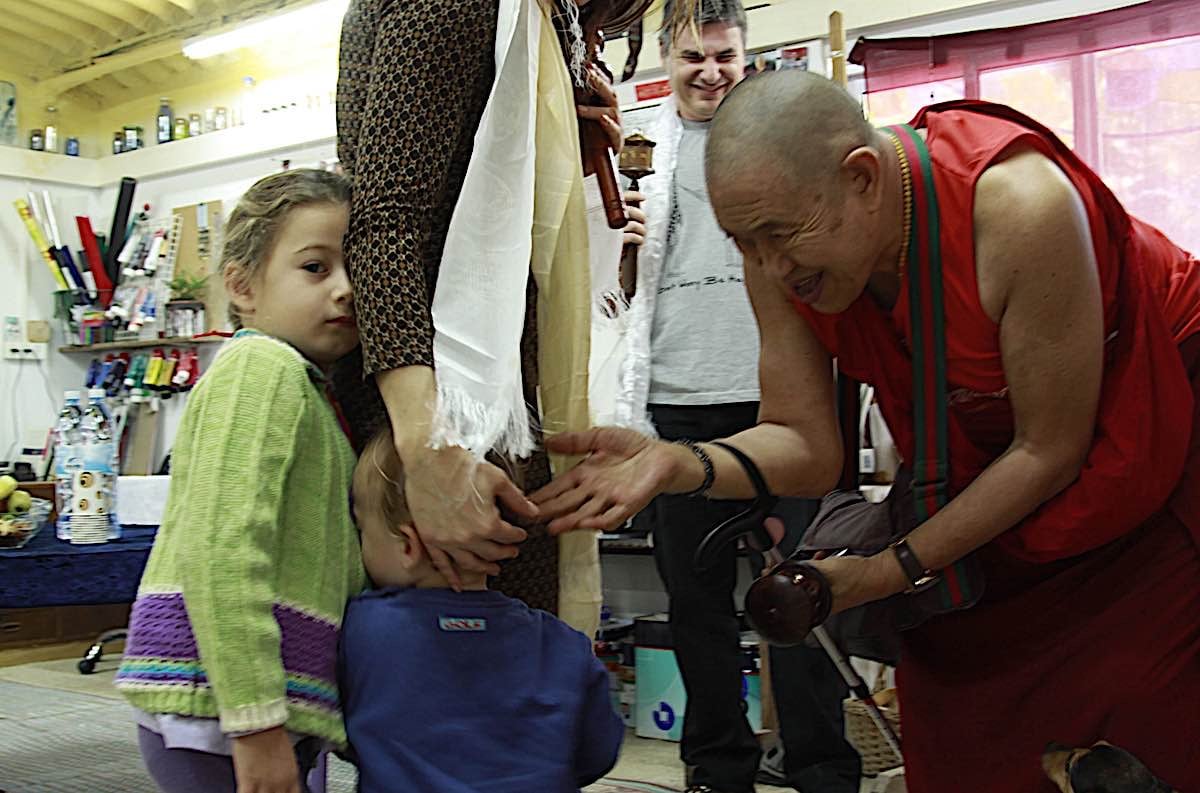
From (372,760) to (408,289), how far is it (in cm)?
48

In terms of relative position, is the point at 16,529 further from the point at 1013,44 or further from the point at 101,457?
the point at 1013,44

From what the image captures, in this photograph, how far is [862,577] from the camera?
55.4 inches

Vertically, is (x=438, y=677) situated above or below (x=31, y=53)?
below

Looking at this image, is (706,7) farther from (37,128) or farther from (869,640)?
(37,128)

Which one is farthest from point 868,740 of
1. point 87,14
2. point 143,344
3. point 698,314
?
point 87,14

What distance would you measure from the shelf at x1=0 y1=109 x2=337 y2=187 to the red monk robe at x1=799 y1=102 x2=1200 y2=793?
4.80 metres

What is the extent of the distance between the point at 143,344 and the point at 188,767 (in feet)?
18.0

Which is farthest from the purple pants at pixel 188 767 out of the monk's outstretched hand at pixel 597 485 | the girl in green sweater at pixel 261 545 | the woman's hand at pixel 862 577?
the woman's hand at pixel 862 577

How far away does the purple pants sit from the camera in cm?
119

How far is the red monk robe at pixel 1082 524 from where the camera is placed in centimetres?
132

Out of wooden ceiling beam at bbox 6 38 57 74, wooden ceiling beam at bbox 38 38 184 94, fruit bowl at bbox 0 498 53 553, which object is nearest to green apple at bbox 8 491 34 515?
fruit bowl at bbox 0 498 53 553

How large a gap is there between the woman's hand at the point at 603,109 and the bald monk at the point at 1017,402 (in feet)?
0.40

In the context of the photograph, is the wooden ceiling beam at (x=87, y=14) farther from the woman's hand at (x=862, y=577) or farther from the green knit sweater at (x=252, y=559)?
the woman's hand at (x=862, y=577)

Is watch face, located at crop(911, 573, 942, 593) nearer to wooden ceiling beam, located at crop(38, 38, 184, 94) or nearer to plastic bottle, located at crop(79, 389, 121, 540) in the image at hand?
plastic bottle, located at crop(79, 389, 121, 540)
